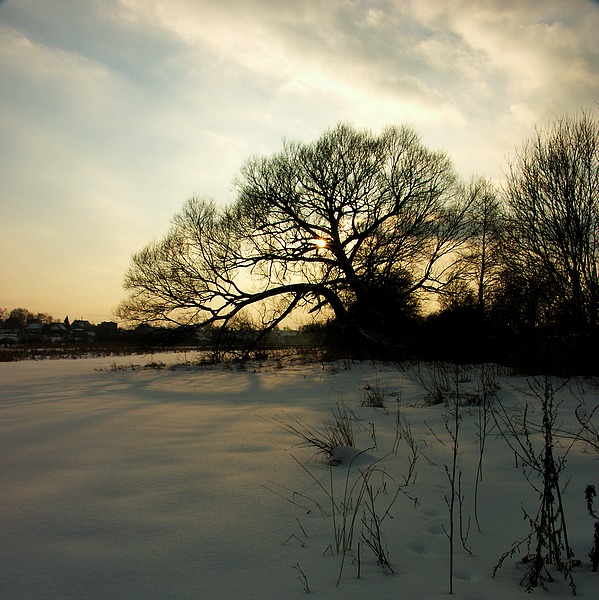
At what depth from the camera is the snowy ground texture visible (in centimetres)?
177

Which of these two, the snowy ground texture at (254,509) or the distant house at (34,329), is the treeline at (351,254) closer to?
the snowy ground texture at (254,509)

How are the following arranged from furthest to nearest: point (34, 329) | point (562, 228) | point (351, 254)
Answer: point (34, 329) → point (351, 254) → point (562, 228)

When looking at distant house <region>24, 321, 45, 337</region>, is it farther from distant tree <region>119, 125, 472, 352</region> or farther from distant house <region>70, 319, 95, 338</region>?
distant tree <region>119, 125, 472, 352</region>

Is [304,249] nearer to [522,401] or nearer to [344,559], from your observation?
[522,401]

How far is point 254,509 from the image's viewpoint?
2.51 m

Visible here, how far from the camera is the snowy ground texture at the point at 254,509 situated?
1772 mm

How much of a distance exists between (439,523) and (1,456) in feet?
11.9

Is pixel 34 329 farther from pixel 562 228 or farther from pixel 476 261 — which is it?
pixel 562 228

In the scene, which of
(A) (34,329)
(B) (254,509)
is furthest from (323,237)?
(A) (34,329)

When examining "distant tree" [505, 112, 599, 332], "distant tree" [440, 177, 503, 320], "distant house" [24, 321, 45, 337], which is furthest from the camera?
"distant house" [24, 321, 45, 337]

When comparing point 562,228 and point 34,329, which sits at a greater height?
point 562,228

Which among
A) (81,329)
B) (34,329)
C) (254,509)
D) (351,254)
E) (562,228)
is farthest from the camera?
(81,329)

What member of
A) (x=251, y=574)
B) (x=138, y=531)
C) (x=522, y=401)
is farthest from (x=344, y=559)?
(x=522, y=401)

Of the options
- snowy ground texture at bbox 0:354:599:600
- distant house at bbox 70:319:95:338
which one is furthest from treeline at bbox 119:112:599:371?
distant house at bbox 70:319:95:338
